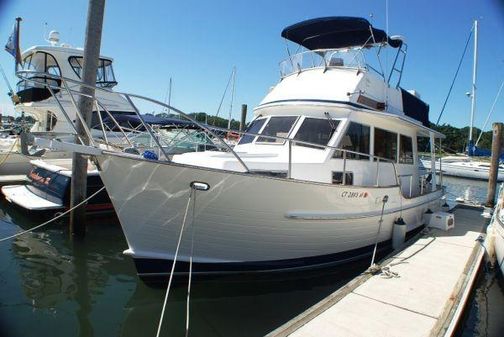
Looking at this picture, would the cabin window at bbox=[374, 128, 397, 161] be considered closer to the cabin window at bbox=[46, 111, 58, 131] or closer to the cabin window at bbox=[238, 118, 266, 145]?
the cabin window at bbox=[238, 118, 266, 145]

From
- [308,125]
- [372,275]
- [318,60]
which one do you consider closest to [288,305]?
[372,275]

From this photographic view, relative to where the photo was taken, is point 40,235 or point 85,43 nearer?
point 85,43

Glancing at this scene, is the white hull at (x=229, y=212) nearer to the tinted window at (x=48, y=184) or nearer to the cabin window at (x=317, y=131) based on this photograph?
the cabin window at (x=317, y=131)

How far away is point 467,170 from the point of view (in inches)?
1238

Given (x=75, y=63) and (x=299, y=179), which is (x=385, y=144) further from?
(x=75, y=63)

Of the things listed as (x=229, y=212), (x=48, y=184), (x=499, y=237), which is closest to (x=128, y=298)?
(x=229, y=212)

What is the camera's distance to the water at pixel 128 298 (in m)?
4.54

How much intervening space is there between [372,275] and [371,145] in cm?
255

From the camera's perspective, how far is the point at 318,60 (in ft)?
26.8

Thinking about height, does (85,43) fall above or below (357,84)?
above

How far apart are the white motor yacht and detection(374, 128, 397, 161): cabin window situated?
2 cm

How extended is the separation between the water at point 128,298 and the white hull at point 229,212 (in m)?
0.50

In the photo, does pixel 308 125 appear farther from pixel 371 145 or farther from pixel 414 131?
pixel 414 131

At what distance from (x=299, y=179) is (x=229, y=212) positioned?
1.34 metres
